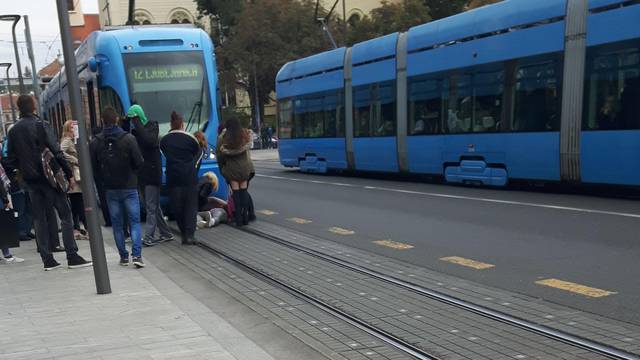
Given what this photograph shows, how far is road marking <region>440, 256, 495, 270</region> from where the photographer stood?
274 inches

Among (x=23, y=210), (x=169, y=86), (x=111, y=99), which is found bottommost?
(x=23, y=210)

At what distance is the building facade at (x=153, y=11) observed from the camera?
63.6 m

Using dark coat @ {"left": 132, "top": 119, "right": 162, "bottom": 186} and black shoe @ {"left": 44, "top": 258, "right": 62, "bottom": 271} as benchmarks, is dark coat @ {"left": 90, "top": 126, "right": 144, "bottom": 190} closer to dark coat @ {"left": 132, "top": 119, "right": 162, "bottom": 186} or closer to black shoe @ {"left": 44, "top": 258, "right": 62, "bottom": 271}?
black shoe @ {"left": 44, "top": 258, "right": 62, "bottom": 271}

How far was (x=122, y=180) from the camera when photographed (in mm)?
7496

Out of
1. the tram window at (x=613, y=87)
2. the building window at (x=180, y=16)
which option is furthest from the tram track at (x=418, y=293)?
the building window at (x=180, y=16)

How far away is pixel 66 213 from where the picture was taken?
7.69 metres

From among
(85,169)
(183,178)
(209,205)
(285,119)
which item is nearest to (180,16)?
(285,119)

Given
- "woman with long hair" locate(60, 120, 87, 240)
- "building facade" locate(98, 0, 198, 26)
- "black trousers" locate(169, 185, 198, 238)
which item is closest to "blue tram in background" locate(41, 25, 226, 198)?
"woman with long hair" locate(60, 120, 87, 240)

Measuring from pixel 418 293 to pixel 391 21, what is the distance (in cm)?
4319

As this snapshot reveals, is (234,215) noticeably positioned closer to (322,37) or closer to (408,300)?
(408,300)

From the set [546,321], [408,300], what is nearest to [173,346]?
[408,300]

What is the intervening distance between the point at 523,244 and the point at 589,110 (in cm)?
461

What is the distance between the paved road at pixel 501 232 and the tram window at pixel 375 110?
99.4 inches

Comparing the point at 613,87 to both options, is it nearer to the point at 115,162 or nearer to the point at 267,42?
the point at 115,162
